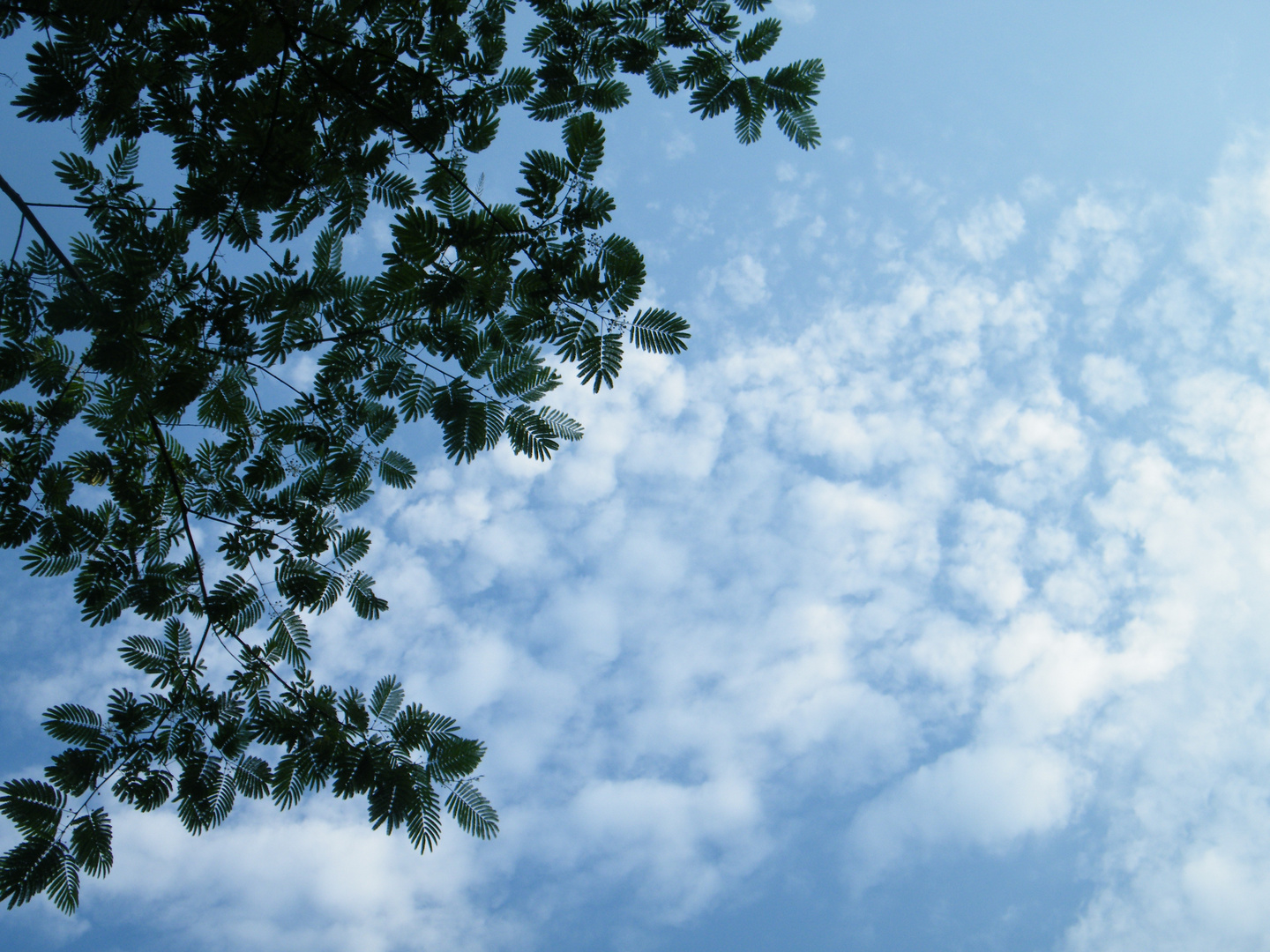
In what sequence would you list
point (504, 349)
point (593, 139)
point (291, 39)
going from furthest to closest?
1. point (504, 349)
2. point (291, 39)
3. point (593, 139)

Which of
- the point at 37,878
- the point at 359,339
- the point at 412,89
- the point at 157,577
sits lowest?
the point at 37,878

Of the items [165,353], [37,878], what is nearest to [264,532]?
[165,353]

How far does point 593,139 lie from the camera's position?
275cm

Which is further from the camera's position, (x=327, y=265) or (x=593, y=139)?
(x=327, y=265)

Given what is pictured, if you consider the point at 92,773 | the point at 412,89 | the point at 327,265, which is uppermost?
the point at 412,89

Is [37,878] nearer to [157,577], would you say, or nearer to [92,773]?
[92,773]

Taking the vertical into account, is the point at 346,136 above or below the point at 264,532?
above

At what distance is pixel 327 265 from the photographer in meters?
3.41

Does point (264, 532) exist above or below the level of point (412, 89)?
below

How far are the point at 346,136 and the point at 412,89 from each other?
42cm

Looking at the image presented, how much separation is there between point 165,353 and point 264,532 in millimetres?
1165

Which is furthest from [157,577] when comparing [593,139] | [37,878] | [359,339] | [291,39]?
[593,139]

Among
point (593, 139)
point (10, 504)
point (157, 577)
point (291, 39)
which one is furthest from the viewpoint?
point (157, 577)

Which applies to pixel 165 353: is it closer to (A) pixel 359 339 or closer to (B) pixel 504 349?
(A) pixel 359 339
